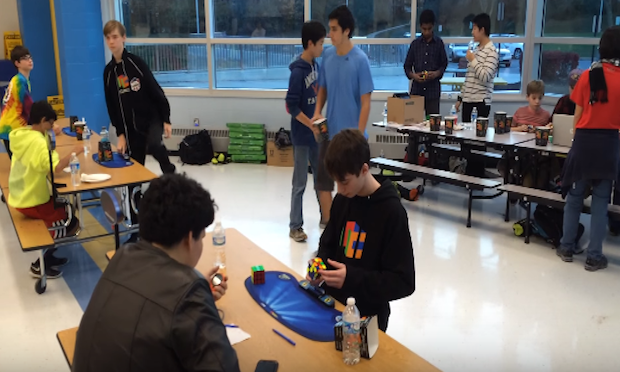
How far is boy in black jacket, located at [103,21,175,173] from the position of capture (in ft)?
15.8

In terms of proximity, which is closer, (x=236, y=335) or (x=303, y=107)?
(x=236, y=335)

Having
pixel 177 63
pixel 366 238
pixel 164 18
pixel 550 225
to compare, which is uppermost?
pixel 164 18

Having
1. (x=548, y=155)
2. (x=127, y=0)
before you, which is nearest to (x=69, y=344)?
(x=548, y=155)

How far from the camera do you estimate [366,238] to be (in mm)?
2191

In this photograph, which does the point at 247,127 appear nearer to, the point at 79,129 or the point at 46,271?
the point at 79,129

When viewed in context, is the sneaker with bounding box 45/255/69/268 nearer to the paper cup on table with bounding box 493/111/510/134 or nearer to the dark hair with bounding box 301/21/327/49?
the dark hair with bounding box 301/21/327/49

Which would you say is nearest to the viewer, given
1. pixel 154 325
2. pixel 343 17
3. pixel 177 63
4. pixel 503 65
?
pixel 154 325

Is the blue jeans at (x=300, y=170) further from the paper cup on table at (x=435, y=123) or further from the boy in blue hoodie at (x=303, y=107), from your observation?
the paper cup on table at (x=435, y=123)

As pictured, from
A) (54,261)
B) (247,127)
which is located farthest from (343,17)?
(247,127)

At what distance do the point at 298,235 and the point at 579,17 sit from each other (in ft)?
14.6

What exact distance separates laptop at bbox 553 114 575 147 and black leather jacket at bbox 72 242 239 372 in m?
4.21

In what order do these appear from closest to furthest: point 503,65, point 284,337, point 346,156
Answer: point 284,337
point 346,156
point 503,65

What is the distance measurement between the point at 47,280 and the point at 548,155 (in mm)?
4034

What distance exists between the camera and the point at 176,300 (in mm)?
1392
